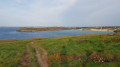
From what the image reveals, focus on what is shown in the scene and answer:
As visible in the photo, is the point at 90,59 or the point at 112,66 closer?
the point at 112,66

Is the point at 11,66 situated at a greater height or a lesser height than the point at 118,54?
lesser

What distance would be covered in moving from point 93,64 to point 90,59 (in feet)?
5.06

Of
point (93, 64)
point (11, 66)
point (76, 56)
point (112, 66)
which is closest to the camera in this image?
point (112, 66)

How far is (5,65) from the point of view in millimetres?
14125

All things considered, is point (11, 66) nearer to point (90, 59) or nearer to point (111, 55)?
point (90, 59)

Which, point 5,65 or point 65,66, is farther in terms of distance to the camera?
point 5,65

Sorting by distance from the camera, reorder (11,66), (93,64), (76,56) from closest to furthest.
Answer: (93,64)
(11,66)
(76,56)

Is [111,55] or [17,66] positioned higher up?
[111,55]

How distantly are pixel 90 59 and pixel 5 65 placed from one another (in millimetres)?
11827

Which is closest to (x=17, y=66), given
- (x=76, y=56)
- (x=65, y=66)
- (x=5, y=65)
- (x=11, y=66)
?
(x=11, y=66)

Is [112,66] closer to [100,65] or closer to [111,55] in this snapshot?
[100,65]

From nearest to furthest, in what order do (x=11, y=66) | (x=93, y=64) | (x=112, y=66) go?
1. (x=112, y=66)
2. (x=93, y=64)
3. (x=11, y=66)

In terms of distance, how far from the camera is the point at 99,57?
1395cm

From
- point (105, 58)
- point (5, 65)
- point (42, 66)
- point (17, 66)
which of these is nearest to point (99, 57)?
point (105, 58)
